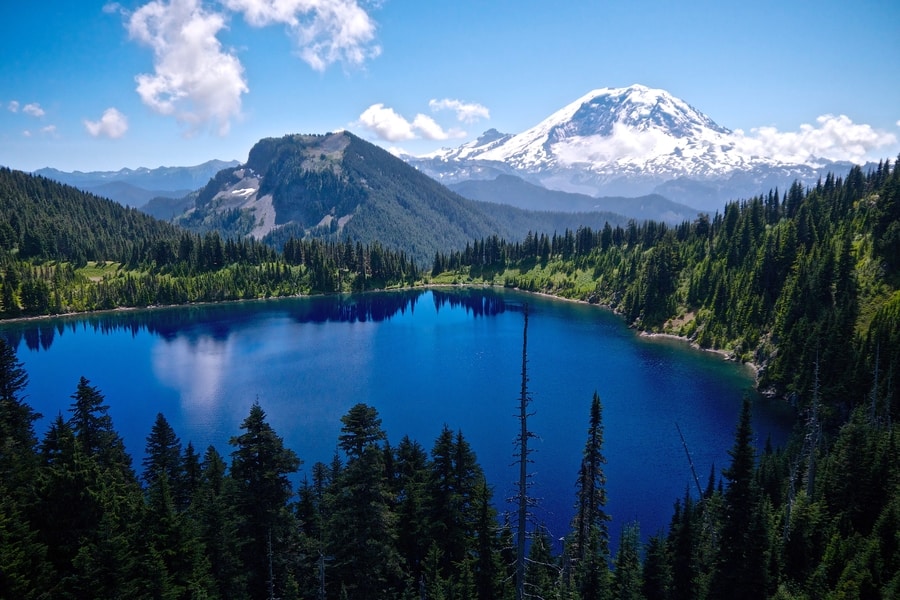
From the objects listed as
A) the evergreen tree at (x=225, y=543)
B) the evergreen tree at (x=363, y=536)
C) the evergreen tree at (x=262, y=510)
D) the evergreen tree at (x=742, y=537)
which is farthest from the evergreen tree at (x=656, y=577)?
the evergreen tree at (x=225, y=543)

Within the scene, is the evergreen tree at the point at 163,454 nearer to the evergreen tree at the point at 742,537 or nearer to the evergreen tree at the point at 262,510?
the evergreen tree at the point at 262,510

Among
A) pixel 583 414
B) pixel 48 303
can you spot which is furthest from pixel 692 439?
pixel 48 303

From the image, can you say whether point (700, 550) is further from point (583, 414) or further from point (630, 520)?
point (583, 414)

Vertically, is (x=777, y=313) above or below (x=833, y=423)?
above

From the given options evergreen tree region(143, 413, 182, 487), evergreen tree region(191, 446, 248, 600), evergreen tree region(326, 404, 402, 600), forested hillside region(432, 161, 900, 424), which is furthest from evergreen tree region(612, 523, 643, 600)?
evergreen tree region(143, 413, 182, 487)

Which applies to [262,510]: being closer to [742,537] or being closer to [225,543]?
[225,543]

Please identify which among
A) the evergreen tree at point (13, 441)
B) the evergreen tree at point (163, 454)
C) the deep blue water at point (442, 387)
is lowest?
the deep blue water at point (442, 387)

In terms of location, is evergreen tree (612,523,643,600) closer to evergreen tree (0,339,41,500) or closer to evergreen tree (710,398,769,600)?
evergreen tree (710,398,769,600)

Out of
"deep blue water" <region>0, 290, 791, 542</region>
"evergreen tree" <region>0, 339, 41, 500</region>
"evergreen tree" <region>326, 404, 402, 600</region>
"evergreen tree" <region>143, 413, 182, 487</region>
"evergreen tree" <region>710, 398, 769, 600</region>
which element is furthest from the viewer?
"deep blue water" <region>0, 290, 791, 542</region>
